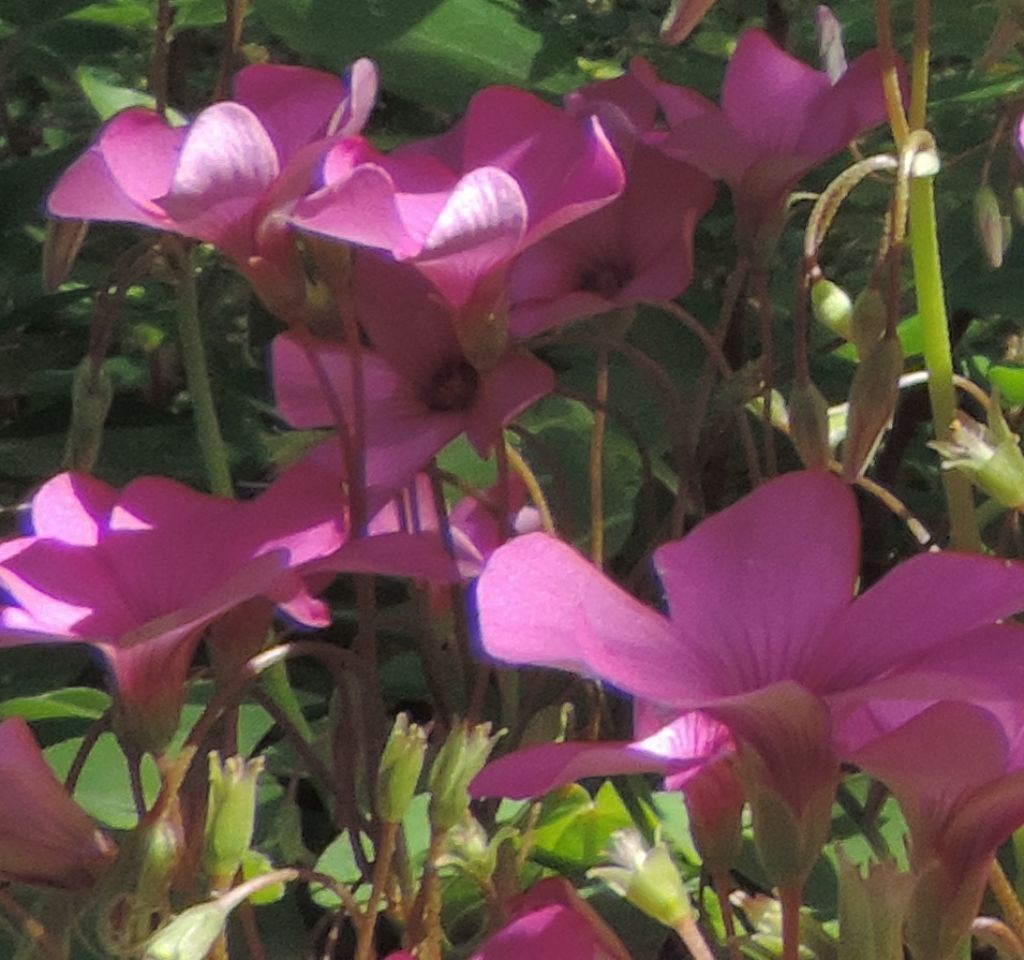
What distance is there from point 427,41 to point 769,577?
1.02ft

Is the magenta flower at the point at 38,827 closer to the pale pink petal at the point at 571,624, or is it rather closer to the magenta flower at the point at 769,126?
the pale pink petal at the point at 571,624

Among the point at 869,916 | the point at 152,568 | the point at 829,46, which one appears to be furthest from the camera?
the point at 829,46

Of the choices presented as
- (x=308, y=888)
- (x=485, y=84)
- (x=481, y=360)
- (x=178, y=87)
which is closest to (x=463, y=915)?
(x=308, y=888)

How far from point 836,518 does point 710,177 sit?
151 millimetres

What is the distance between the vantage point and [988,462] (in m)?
0.35

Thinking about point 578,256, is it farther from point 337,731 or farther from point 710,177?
point 337,731

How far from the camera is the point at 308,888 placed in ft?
1.84

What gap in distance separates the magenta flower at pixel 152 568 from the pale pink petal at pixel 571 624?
0.06 metres

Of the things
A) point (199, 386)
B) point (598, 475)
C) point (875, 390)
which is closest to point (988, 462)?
point (875, 390)

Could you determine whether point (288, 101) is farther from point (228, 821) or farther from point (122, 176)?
point (228, 821)

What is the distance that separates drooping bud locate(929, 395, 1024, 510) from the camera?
35cm

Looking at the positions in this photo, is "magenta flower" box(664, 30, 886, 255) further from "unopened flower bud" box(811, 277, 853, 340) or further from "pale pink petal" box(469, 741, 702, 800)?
"pale pink petal" box(469, 741, 702, 800)

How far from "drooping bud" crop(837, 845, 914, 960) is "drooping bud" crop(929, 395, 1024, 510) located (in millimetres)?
98

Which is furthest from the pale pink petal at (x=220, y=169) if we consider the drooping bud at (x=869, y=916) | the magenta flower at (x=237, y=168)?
the drooping bud at (x=869, y=916)
